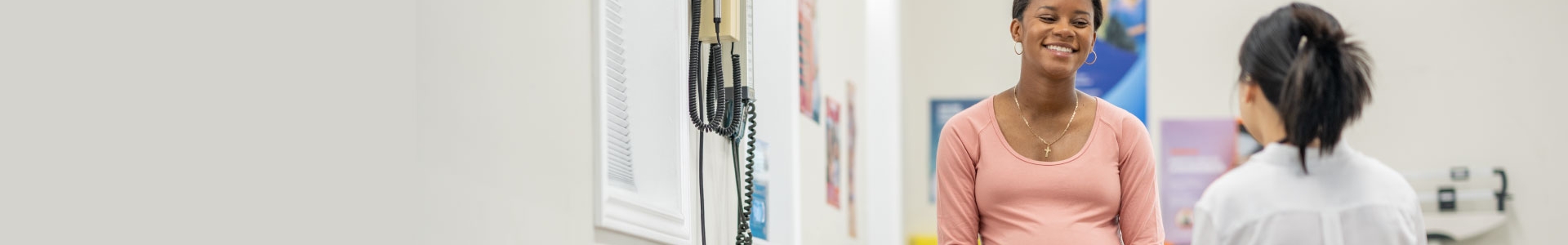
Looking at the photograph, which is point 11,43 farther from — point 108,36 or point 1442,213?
point 1442,213

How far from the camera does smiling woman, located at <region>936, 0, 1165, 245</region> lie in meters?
1.94

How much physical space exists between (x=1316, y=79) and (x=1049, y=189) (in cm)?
53

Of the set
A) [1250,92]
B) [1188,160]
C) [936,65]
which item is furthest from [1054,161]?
[936,65]

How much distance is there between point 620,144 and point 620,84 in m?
0.11

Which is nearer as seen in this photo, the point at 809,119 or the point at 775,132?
the point at 775,132

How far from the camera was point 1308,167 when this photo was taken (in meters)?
1.52

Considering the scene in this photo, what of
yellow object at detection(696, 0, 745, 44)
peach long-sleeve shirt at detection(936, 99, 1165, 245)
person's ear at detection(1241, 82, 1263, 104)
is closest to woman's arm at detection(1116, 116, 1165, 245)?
peach long-sleeve shirt at detection(936, 99, 1165, 245)

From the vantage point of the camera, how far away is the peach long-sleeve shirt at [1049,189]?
1.96 m

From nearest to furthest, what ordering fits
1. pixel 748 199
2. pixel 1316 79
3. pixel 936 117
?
pixel 1316 79
pixel 748 199
pixel 936 117

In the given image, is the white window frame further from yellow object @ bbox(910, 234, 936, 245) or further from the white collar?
yellow object @ bbox(910, 234, 936, 245)

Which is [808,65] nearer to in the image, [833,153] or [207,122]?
[833,153]

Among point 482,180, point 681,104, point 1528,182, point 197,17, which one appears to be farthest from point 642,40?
point 1528,182

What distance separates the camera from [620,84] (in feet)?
8.79

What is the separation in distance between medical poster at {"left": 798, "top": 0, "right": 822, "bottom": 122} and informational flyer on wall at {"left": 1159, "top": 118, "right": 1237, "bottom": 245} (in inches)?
85.9
